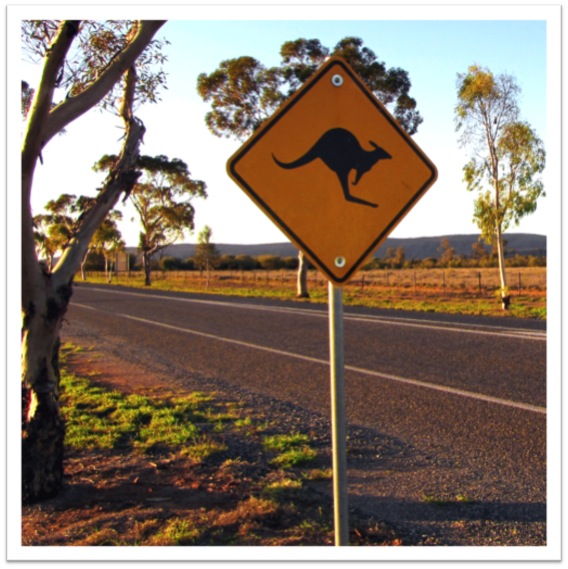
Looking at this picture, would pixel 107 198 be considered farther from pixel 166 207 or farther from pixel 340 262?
pixel 166 207

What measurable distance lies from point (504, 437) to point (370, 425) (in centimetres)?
119

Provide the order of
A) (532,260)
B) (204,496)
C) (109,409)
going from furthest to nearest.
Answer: (532,260), (109,409), (204,496)

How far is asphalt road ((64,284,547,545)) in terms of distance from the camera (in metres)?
4.05

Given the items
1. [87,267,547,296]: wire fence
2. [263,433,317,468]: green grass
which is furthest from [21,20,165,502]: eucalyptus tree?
[87,267,547,296]: wire fence

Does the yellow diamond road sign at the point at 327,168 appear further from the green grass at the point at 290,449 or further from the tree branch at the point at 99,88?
the green grass at the point at 290,449

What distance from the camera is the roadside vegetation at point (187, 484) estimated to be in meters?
3.67

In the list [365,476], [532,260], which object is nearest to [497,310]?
[365,476]

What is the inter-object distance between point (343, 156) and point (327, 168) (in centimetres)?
8

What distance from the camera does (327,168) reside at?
275 centimetres

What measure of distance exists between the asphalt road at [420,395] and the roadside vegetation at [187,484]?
1.40ft

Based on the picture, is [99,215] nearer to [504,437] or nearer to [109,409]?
[109,409]

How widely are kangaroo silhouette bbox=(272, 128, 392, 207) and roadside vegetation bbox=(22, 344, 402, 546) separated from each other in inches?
77.1

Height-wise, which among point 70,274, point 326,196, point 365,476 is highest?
point 326,196

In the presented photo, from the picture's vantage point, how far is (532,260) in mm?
55844
